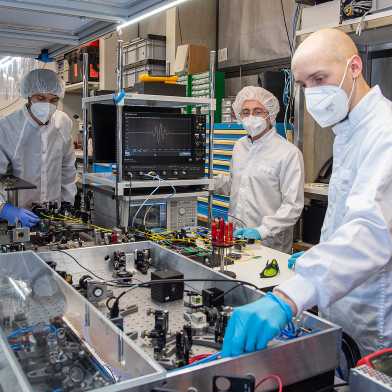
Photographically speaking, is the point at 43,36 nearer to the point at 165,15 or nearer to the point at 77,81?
the point at 165,15

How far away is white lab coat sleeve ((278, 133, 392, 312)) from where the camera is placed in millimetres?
1031

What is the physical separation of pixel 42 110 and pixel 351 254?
2171 mm

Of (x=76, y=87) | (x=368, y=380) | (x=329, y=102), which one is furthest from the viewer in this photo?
(x=76, y=87)

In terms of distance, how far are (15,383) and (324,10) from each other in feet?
8.97

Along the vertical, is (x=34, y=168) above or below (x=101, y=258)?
above

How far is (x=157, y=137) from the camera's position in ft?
8.40

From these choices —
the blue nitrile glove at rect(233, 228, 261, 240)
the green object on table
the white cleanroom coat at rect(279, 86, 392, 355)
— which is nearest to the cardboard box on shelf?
the blue nitrile glove at rect(233, 228, 261, 240)

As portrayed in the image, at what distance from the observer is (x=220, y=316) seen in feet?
3.58

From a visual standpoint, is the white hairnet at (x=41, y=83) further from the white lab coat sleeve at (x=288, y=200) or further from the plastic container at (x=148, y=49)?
the plastic container at (x=148, y=49)

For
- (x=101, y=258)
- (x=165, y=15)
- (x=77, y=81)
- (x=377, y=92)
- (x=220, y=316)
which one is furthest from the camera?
(x=77, y=81)

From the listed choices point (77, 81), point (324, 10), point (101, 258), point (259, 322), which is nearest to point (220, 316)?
point (259, 322)

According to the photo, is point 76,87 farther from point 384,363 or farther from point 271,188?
point 384,363

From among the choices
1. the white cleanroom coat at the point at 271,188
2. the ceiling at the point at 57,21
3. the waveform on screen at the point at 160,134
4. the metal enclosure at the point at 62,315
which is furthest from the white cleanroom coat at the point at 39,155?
the metal enclosure at the point at 62,315

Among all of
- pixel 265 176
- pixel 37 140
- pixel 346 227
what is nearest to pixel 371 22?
pixel 265 176
